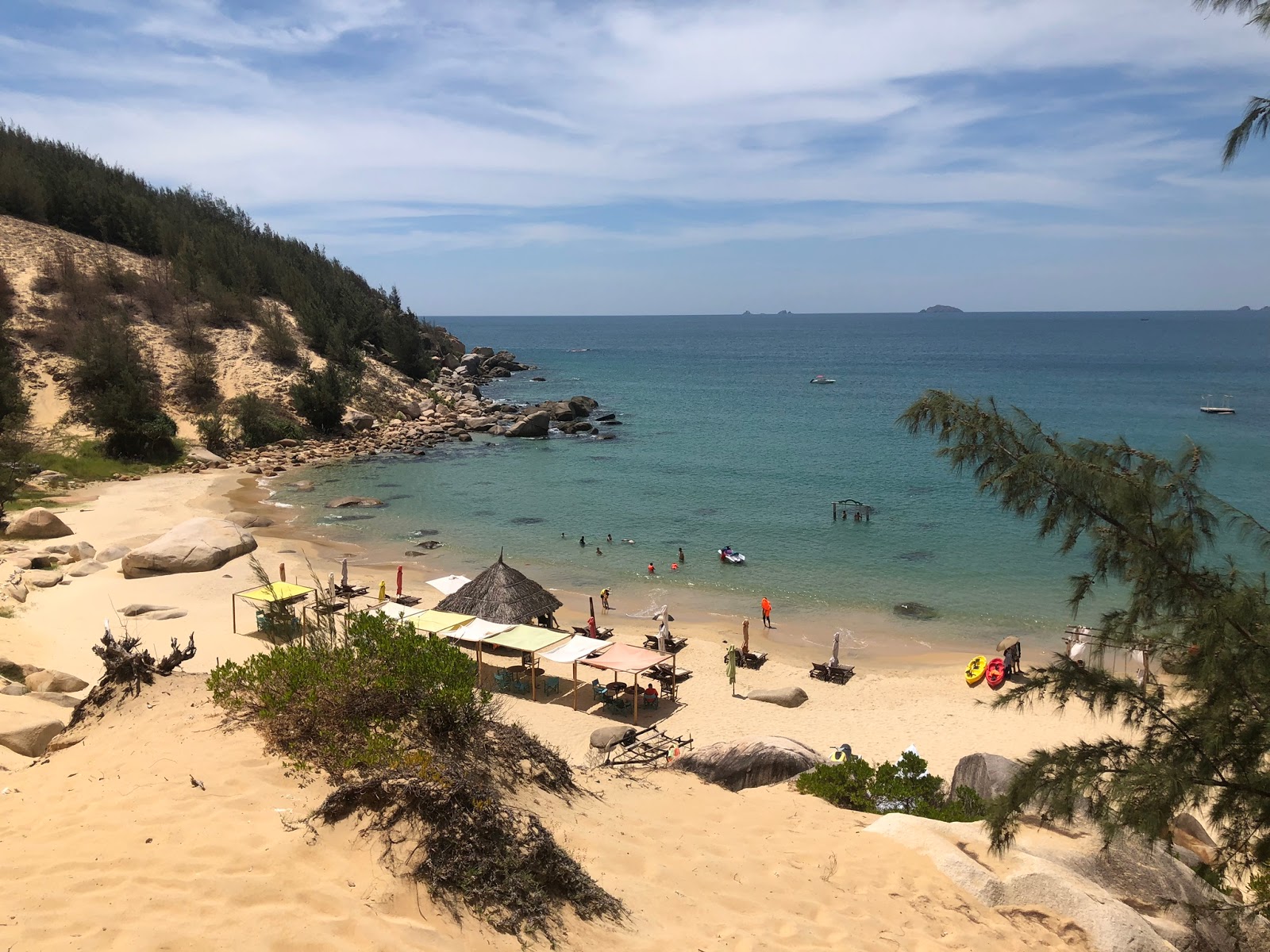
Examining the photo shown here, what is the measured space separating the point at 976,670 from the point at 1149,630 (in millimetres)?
15017

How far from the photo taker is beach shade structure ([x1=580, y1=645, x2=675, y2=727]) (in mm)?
16688

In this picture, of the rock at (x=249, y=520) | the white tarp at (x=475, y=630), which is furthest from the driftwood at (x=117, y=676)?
the rock at (x=249, y=520)

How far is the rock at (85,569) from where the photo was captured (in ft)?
73.9

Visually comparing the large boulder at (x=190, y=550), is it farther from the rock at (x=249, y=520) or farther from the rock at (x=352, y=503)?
the rock at (x=352, y=503)

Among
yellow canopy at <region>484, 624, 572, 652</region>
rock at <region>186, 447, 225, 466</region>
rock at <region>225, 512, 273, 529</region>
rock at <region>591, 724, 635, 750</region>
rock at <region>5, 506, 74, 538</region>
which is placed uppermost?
rock at <region>186, 447, 225, 466</region>

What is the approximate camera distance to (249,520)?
104 ft

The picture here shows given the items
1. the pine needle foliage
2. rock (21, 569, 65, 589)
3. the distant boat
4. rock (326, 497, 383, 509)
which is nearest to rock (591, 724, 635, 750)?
the pine needle foliage

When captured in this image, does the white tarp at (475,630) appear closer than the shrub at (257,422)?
Yes

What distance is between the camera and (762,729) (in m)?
16.3

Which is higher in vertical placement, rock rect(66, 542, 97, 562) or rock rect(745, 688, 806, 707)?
rock rect(66, 542, 97, 562)

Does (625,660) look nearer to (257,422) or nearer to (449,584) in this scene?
(449,584)

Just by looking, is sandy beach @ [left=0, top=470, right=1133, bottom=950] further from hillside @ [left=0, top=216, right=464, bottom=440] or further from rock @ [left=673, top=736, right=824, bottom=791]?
hillside @ [left=0, top=216, right=464, bottom=440]

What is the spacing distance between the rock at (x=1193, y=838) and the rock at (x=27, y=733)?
13.6m

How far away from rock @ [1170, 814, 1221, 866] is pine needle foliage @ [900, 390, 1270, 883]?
5429 mm
